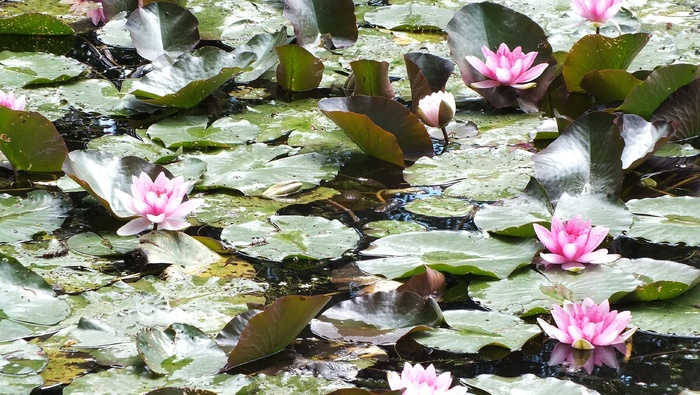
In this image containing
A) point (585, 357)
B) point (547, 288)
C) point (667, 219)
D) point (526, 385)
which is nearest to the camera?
point (526, 385)

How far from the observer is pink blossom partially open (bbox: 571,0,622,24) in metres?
2.92

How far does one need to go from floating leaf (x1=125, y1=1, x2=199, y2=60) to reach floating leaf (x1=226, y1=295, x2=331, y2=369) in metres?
1.89

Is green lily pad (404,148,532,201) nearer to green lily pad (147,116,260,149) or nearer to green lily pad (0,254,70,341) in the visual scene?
green lily pad (147,116,260,149)

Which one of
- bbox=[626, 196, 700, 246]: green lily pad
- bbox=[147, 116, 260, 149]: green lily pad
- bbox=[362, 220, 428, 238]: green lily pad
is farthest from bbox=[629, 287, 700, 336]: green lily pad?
bbox=[147, 116, 260, 149]: green lily pad

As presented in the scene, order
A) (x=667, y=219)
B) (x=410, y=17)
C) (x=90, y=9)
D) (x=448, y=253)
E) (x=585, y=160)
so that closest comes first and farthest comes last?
(x=448, y=253)
(x=667, y=219)
(x=585, y=160)
(x=410, y=17)
(x=90, y=9)

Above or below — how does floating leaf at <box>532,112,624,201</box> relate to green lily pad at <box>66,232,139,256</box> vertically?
above

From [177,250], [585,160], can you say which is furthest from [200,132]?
[585,160]

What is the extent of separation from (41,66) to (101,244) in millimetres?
1361

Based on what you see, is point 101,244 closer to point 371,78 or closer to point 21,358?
point 21,358

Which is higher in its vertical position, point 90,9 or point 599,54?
point 599,54

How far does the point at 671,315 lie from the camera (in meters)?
1.77

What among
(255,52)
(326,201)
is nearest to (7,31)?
(255,52)

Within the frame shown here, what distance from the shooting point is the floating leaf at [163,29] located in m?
3.30

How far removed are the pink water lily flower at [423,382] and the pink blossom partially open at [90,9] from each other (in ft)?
9.21
